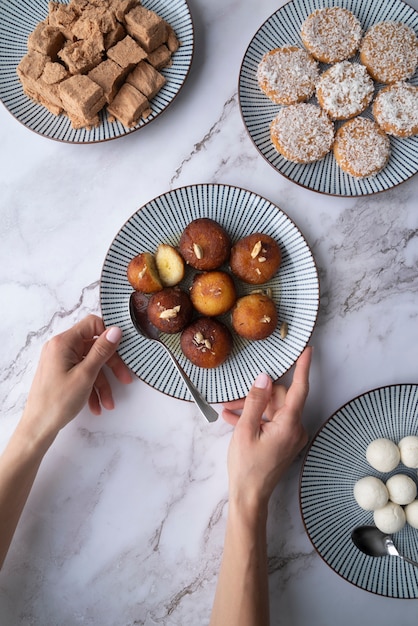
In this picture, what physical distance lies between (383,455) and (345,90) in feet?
3.05

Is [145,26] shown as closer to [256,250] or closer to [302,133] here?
[302,133]

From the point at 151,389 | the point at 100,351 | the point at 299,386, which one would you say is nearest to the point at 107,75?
the point at 100,351

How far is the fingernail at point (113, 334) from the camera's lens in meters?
1.50

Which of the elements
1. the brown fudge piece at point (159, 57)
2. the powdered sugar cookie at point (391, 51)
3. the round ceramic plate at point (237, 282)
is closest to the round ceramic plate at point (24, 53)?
the brown fudge piece at point (159, 57)

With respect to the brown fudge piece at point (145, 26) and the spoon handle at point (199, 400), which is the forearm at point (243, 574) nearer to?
the spoon handle at point (199, 400)

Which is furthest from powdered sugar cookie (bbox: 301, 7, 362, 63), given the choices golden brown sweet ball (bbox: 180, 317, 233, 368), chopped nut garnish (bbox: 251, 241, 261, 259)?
golden brown sweet ball (bbox: 180, 317, 233, 368)

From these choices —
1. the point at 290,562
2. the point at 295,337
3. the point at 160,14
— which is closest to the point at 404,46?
the point at 160,14

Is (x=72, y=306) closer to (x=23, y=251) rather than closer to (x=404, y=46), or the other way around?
(x=23, y=251)

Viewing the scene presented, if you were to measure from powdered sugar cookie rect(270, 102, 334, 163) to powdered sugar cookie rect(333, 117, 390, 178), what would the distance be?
0.12ft

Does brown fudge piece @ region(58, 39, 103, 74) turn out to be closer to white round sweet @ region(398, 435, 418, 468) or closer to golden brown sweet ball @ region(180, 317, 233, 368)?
golden brown sweet ball @ region(180, 317, 233, 368)

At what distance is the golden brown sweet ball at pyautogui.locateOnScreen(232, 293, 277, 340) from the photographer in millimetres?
1479

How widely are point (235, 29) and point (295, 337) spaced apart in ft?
2.91

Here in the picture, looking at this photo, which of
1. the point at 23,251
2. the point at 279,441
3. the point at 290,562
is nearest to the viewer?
the point at 279,441

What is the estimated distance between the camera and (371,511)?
4.99ft
